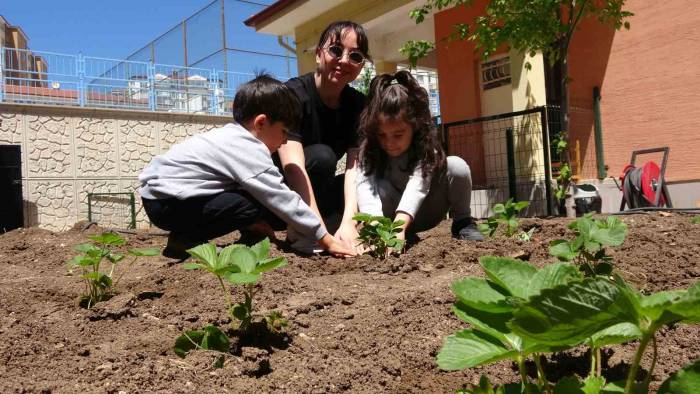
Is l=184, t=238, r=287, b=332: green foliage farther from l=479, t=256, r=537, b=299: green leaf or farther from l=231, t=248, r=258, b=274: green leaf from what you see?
l=479, t=256, r=537, b=299: green leaf

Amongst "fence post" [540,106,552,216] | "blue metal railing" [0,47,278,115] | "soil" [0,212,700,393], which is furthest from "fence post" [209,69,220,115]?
"soil" [0,212,700,393]

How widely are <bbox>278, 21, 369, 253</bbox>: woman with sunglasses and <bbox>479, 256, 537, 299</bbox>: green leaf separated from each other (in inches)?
73.2

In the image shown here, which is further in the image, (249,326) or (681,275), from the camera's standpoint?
(681,275)

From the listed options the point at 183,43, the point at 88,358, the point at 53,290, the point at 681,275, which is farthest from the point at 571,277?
the point at 183,43

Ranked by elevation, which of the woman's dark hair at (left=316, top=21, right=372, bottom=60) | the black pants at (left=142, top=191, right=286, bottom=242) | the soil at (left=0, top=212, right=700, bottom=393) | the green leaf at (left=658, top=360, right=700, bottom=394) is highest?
the woman's dark hair at (left=316, top=21, right=372, bottom=60)

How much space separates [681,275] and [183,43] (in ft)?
41.2

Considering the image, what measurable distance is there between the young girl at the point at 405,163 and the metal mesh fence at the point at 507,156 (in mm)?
3541

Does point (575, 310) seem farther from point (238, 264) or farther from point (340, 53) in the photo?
point (340, 53)

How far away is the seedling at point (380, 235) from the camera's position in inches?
85.0

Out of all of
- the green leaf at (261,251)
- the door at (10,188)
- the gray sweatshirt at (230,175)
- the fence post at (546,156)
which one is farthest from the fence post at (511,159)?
the door at (10,188)

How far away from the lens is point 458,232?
9.75 ft

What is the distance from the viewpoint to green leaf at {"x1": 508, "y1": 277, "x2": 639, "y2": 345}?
422mm

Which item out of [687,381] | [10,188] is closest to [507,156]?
[687,381]

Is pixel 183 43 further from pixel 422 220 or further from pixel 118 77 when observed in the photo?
pixel 422 220
